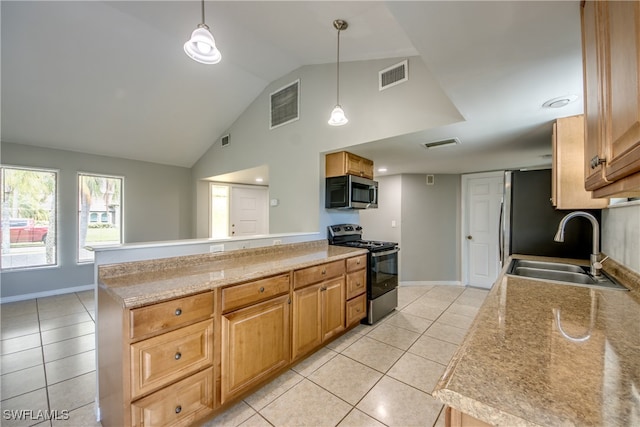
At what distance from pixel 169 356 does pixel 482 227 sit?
4931 millimetres

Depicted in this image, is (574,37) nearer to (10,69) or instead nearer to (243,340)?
(243,340)

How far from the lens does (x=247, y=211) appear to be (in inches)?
243

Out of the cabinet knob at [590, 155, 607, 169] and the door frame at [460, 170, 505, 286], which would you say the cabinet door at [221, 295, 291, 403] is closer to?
the cabinet knob at [590, 155, 607, 169]

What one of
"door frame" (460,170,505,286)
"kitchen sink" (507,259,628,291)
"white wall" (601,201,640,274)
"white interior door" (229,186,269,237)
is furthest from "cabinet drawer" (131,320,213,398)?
"door frame" (460,170,505,286)

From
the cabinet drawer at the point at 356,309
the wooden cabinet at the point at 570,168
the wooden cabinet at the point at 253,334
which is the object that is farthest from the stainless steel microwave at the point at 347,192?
the wooden cabinet at the point at 570,168

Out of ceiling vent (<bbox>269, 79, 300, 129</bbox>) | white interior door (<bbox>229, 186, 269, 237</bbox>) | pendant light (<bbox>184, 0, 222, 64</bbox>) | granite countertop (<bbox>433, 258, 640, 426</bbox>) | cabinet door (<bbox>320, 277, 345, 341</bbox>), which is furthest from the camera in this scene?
white interior door (<bbox>229, 186, 269, 237</bbox>)

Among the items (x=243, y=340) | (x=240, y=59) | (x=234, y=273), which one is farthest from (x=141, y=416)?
(x=240, y=59)

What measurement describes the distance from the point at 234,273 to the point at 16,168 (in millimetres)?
4682

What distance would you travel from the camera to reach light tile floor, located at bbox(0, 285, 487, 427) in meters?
1.68

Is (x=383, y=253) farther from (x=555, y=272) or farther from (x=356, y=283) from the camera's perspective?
(x=555, y=272)

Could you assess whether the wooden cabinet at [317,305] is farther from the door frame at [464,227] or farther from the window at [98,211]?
the window at [98,211]

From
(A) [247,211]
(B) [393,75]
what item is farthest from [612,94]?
(A) [247,211]

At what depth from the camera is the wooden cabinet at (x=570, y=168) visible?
1820 millimetres

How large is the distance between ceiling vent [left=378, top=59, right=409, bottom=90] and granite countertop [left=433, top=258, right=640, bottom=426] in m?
2.35
